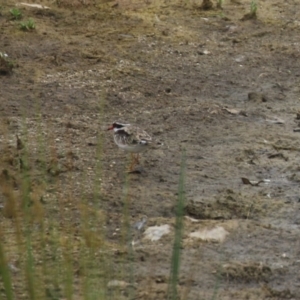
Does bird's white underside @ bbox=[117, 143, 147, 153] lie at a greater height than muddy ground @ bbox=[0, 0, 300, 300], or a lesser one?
greater

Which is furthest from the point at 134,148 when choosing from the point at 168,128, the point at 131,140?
the point at 168,128

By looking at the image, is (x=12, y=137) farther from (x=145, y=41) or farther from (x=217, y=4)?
(x=217, y=4)

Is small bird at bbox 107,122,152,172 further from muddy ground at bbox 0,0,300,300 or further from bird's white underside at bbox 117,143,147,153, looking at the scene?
muddy ground at bbox 0,0,300,300

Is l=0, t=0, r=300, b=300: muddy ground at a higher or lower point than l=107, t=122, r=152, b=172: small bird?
lower

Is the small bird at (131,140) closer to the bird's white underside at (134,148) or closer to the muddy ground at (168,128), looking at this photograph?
the bird's white underside at (134,148)

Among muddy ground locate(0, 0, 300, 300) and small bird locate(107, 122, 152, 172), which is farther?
small bird locate(107, 122, 152, 172)

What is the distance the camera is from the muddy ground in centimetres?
514

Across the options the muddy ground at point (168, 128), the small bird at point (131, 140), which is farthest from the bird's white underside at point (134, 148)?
the muddy ground at point (168, 128)

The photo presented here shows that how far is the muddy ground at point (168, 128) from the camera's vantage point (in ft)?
16.9

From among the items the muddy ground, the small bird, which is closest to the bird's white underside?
the small bird

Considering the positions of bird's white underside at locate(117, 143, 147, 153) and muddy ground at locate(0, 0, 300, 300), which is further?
bird's white underside at locate(117, 143, 147, 153)

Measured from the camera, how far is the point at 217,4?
38.4ft

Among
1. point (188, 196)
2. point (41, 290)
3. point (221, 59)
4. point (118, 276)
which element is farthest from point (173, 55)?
point (41, 290)

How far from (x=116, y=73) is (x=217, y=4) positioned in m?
3.24
